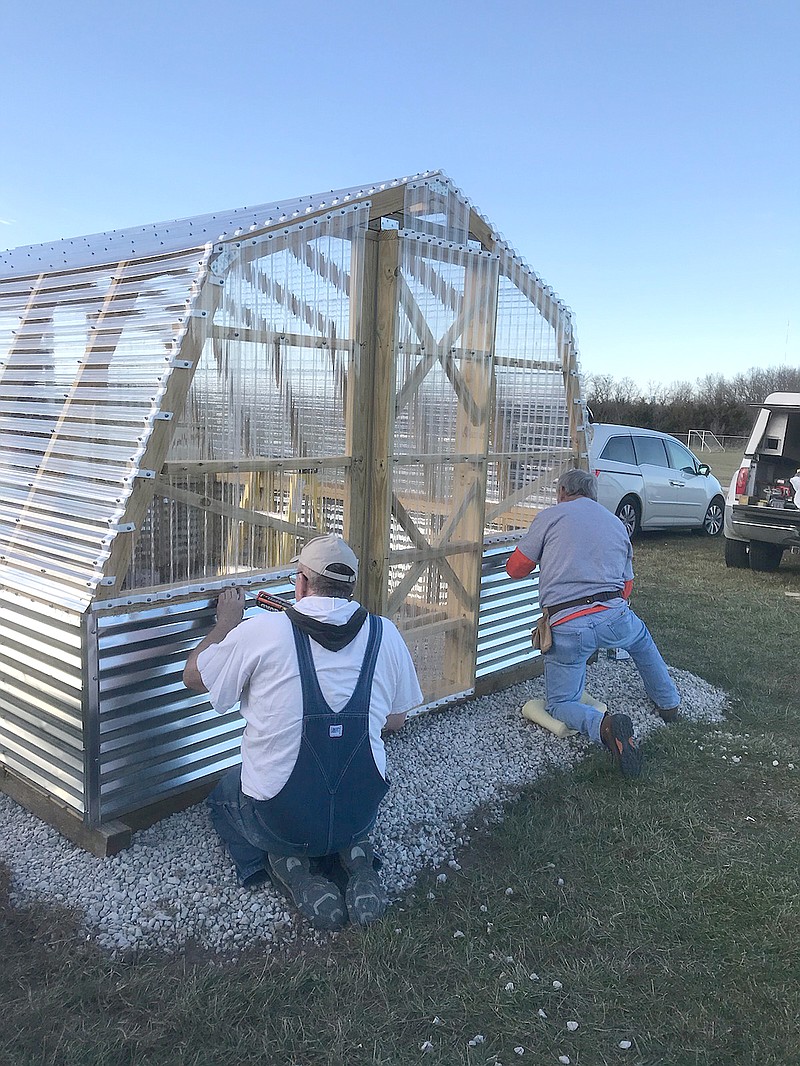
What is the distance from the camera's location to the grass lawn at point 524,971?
2.71 meters

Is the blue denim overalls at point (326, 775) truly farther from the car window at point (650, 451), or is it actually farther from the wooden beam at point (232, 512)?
the car window at point (650, 451)

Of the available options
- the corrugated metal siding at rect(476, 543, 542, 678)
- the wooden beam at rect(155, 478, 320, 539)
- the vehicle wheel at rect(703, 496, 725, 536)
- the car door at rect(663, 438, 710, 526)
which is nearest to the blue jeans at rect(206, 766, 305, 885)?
the wooden beam at rect(155, 478, 320, 539)

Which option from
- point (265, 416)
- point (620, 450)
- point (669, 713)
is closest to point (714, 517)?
point (620, 450)

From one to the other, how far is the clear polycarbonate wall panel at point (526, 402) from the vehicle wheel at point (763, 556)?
572 centimetres

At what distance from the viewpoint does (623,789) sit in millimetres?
4520

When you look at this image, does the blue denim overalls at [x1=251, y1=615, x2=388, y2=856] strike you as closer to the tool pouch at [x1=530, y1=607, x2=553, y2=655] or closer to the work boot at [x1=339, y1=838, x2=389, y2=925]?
the work boot at [x1=339, y1=838, x2=389, y2=925]

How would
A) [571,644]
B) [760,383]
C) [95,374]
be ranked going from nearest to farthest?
[95,374]
[571,644]
[760,383]

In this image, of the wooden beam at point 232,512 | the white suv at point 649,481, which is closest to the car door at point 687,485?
the white suv at point 649,481

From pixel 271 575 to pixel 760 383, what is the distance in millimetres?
60200

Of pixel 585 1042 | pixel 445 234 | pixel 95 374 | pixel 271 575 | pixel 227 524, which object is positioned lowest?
pixel 585 1042

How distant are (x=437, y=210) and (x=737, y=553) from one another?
779 cm

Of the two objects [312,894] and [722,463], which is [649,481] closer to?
[312,894]

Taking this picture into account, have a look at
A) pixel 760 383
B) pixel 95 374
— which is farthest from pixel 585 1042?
pixel 760 383

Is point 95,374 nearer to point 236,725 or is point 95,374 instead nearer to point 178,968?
Answer: point 236,725
